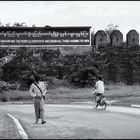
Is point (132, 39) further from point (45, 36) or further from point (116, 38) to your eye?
point (45, 36)

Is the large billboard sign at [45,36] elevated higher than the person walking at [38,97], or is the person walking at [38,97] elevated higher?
the large billboard sign at [45,36]

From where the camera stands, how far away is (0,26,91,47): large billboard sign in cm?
4850

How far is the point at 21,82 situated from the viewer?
49.2 metres

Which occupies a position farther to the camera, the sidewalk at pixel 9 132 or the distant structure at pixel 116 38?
the distant structure at pixel 116 38

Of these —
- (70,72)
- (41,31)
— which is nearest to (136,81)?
(70,72)

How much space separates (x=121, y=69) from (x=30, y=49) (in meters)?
8.69

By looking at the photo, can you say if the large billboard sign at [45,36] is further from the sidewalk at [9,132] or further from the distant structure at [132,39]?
the sidewalk at [9,132]

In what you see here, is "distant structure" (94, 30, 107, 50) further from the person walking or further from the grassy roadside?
the person walking

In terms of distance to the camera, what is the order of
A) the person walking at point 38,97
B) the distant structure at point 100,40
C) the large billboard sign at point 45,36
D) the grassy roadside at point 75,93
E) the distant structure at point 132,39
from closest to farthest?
1. the person walking at point 38,97
2. the grassy roadside at point 75,93
3. the large billboard sign at point 45,36
4. the distant structure at point 100,40
5. the distant structure at point 132,39

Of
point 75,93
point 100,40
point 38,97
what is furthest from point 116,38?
point 38,97

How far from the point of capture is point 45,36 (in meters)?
48.8

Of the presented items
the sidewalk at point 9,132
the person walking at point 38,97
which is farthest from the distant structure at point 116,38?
the sidewalk at point 9,132

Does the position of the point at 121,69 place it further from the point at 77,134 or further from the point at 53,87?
the point at 77,134

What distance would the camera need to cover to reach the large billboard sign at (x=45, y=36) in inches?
1909
